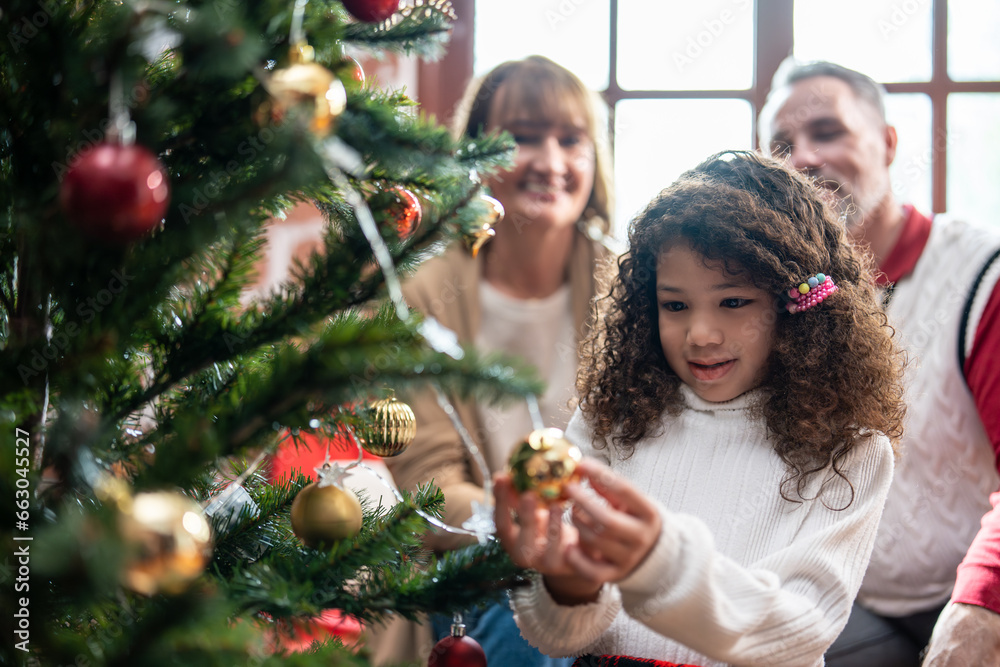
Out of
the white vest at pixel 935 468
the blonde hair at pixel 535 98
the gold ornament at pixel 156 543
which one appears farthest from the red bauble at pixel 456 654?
the blonde hair at pixel 535 98

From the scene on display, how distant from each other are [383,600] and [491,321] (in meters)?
0.95

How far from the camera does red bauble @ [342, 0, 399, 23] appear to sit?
1.69 feet

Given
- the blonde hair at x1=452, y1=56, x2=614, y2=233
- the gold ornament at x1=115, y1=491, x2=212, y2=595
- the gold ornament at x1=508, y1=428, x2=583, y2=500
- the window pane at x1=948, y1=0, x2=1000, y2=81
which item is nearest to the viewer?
the gold ornament at x1=115, y1=491, x2=212, y2=595

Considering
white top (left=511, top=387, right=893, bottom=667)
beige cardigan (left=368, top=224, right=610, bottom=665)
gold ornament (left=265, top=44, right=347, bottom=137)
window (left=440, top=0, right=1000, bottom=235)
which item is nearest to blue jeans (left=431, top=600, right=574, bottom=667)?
beige cardigan (left=368, top=224, right=610, bottom=665)

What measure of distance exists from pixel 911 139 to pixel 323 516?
68.3 inches

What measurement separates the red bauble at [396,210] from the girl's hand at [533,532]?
19 cm

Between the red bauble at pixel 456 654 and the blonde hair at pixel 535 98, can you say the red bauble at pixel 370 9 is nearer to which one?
the red bauble at pixel 456 654

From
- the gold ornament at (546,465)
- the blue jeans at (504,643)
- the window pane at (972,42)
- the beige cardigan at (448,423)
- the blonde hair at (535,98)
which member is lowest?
the blue jeans at (504,643)

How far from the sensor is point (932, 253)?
3.97ft

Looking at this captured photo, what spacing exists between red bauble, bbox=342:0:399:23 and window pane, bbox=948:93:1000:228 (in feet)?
5.54

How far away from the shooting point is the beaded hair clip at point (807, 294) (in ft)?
2.82

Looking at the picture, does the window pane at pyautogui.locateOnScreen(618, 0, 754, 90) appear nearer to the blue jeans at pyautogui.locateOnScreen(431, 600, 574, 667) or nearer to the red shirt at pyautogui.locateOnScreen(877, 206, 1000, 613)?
the red shirt at pyautogui.locateOnScreen(877, 206, 1000, 613)

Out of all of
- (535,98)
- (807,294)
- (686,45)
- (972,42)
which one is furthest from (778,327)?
(972,42)

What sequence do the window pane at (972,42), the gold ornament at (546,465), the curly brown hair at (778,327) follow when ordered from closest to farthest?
the gold ornament at (546,465) < the curly brown hair at (778,327) < the window pane at (972,42)
